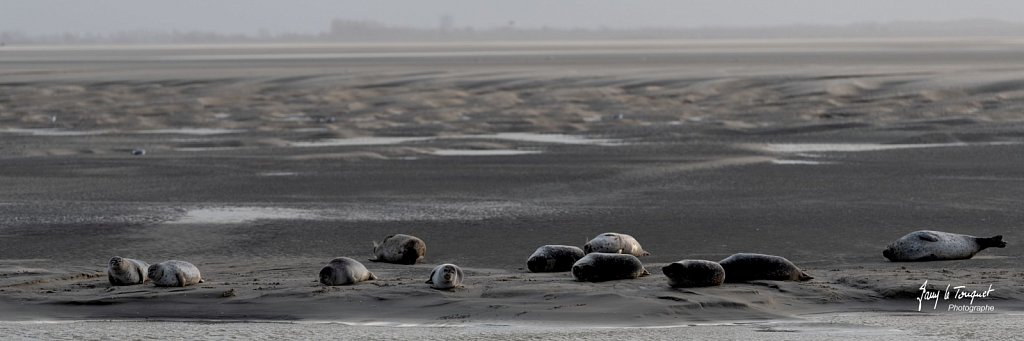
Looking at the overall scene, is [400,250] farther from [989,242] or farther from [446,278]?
[989,242]

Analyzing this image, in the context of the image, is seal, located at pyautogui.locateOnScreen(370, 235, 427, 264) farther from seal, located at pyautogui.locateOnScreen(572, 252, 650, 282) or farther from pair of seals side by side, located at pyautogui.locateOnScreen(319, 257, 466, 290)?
seal, located at pyautogui.locateOnScreen(572, 252, 650, 282)

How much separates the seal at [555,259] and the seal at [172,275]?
1802 millimetres

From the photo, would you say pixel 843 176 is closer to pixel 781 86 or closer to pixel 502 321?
pixel 502 321

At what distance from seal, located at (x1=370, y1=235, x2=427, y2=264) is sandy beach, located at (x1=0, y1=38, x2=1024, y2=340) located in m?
0.16

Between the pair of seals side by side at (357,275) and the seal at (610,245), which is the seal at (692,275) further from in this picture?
the seal at (610,245)

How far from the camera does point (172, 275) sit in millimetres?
7520

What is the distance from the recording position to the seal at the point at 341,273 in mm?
7496

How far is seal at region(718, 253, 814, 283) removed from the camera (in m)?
7.49

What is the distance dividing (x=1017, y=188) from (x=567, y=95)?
16077 mm

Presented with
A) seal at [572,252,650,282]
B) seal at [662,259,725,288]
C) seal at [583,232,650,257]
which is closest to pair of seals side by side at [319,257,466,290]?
seal at [572,252,650,282]

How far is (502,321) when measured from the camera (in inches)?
259

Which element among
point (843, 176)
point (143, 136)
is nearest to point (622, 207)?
point (843, 176)

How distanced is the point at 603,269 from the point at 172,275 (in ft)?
6.99

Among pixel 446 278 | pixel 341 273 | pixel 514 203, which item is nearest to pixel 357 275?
pixel 341 273
